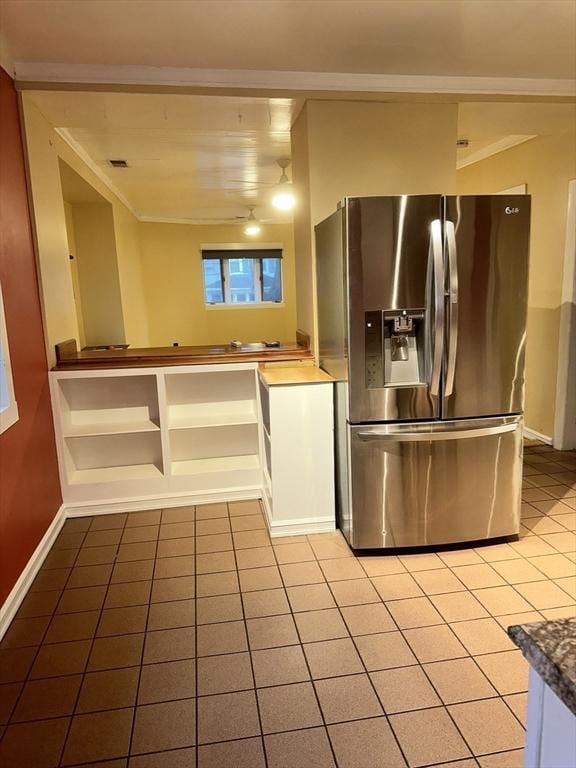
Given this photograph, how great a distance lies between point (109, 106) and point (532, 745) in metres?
3.38

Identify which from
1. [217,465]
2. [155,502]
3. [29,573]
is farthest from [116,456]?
[29,573]

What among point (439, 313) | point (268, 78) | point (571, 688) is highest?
point (268, 78)

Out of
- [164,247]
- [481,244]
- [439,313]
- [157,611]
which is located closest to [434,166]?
[481,244]

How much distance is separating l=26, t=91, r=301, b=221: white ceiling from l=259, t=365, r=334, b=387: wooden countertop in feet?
5.16

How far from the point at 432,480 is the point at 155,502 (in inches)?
70.5

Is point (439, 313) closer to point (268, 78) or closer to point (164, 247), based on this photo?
point (268, 78)

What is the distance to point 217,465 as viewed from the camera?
3.51 meters

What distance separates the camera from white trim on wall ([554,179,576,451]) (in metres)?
3.89

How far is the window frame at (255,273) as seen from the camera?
7715mm

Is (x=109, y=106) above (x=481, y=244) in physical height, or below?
above

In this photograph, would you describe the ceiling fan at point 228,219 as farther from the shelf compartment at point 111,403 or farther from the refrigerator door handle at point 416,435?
the refrigerator door handle at point 416,435

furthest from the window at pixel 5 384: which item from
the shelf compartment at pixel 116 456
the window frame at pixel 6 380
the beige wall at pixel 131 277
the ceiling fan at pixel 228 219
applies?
the ceiling fan at pixel 228 219

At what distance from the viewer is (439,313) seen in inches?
→ 94.5

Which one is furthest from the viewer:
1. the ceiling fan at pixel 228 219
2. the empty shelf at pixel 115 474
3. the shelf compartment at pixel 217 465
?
the ceiling fan at pixel 228 219
